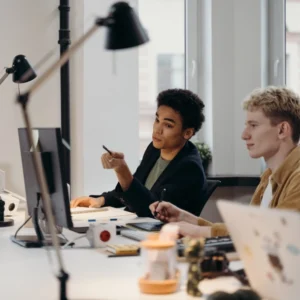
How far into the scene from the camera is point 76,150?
3.74 meters

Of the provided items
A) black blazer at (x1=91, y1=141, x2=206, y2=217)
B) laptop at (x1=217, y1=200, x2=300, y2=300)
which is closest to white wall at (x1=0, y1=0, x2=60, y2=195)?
black blazer at (x1=91, y1=141, x2=206, y2=217)

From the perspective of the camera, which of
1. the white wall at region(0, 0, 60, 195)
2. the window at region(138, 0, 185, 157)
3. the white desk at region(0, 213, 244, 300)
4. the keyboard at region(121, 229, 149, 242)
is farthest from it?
the window at region(138, 0, 185, 157)

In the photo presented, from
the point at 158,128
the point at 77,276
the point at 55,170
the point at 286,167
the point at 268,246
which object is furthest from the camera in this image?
the point at 158,128

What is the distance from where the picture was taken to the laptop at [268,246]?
1.28 metres

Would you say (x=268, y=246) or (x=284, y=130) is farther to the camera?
(x=284, y=130)

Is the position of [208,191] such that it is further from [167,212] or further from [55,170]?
[55,170]

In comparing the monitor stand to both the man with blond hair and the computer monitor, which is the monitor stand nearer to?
the computer monitor

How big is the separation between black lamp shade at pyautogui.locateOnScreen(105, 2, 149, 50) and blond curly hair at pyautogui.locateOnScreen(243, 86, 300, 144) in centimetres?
87

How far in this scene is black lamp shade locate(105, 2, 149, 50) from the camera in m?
1.60

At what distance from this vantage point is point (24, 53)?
371 cm

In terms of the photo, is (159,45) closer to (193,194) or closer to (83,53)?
(83,53)

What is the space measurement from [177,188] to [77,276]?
1.22m

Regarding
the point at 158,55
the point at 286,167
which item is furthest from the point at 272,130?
the point at 158,55

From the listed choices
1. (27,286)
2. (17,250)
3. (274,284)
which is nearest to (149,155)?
(17,250)
